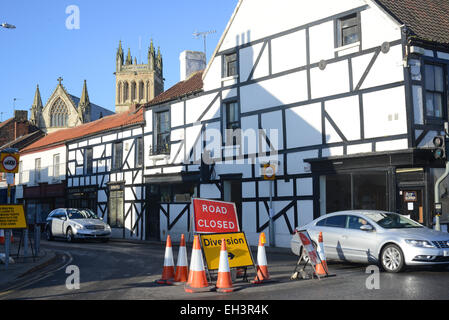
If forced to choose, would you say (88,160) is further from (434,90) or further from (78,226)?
(434,90)

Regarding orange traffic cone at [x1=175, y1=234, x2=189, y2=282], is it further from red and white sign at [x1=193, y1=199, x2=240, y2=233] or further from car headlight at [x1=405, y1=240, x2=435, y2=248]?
car headlight at [x1=405, y1=240, x2=435, y2=248]

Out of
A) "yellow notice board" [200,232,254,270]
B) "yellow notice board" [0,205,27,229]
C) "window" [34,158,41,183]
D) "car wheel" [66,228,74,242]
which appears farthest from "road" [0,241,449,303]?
"window" [34,158,41,183]

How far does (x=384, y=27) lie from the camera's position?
16297mm

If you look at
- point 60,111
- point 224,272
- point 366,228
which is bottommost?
point 224,272

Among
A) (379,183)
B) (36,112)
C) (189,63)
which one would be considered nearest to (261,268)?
(379,183)

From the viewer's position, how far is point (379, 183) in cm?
1625

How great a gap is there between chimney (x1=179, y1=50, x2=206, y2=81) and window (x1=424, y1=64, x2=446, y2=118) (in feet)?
57.4

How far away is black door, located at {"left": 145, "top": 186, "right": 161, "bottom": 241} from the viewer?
83.0 ft

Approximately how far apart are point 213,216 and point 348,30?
1010cm

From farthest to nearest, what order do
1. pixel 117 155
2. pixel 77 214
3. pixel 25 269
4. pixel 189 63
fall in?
1. pixel 189 63
2. pixel 117 155
3. pixel 77 214
4. pixel 25 269
